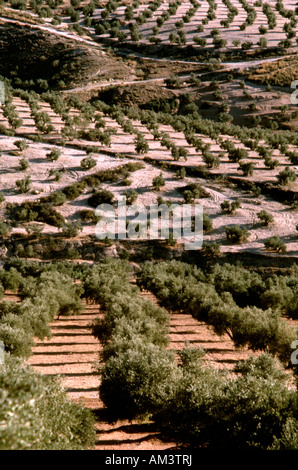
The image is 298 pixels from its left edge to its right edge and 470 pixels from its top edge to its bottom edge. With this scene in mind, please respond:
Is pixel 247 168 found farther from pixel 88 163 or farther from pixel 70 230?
pixel 70 230

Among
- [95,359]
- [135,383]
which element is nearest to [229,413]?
[135,383]

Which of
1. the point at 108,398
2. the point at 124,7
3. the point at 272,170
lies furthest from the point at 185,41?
the point at 108,398

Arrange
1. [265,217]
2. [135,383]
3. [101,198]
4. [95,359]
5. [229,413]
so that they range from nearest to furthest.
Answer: [229,413], [135,383], [95,359], [265,217], [101,198]

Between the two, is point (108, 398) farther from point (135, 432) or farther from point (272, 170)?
point (272, 170)

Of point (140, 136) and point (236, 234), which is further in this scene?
point (140, 136)

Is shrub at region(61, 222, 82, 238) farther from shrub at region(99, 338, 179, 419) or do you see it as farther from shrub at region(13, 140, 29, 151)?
shrub at region(99, 338, 179, 419)

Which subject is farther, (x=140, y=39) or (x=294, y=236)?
(x=140, y=39)

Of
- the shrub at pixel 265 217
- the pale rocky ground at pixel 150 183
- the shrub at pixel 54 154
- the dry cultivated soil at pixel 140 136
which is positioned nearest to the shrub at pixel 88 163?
the dry cultivated soil at pixel 140 136

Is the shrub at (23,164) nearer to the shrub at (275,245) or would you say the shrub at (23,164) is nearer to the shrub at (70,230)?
the shrub at (70,230)
